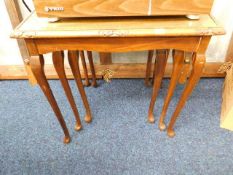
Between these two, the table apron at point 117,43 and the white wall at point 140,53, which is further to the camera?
the white wall at point 140,53

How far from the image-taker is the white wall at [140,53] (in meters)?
1.17

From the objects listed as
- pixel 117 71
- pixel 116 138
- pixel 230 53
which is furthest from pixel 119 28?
pixel 230 53

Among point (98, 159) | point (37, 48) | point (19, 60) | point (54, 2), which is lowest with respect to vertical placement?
point (98, 159)

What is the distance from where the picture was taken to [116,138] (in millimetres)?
1113

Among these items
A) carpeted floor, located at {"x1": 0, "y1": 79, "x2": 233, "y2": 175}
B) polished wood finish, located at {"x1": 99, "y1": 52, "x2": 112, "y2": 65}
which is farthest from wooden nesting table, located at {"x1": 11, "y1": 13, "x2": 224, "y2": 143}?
polished wood finish, located at {"x1": 99, "y1": 52, "x2": 112, "y2": 65}

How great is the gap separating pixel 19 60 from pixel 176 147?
113 centimetres

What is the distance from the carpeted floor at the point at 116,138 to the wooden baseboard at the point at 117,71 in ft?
0.29

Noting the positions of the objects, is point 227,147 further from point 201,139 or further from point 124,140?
point 124,140

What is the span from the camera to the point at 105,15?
66 centimetres

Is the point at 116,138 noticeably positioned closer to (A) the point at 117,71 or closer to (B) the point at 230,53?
(A) the point at 117,71

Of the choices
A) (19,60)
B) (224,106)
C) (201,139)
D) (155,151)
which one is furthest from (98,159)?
(19,60)

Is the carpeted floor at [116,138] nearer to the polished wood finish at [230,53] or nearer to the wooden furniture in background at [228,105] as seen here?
the wooden furniture in background at [228,105]

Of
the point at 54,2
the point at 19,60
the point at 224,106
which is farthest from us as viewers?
the point at 19,60

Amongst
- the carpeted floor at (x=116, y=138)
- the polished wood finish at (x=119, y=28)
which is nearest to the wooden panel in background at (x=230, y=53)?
the carpeted floor at (x=116, y=138)
